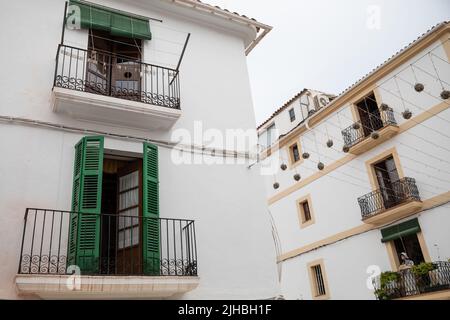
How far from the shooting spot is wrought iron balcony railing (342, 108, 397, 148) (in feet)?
52.1

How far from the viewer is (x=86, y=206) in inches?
244

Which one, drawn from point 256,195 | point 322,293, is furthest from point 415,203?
point 256,195

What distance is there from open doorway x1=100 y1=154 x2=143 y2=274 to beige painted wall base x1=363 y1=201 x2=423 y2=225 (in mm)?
10203

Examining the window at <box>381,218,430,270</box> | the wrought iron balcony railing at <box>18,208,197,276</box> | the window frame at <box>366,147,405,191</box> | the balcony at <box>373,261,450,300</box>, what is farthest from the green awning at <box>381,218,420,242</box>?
the wrought iron balcony railing at <box>18,208,197,276</box>

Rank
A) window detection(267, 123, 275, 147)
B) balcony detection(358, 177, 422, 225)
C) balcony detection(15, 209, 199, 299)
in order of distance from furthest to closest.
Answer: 1. window detection(267, 123, 275, 147)
2. balcony detection(358, 177, 422, 225)
3. balcony detection(15, 209, 199, 299)

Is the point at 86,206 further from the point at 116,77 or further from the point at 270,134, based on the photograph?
the point at 270,134

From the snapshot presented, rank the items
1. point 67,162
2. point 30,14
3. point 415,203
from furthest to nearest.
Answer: point 415,203 < point 30,14 < point 67,162

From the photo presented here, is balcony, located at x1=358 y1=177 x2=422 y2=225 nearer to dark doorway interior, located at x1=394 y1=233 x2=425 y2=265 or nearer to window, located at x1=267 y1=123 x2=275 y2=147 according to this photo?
dark doorway interior, located at x1=394 y1=233 x2=425 y2=265

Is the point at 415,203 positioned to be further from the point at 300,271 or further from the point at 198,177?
the point at 198,177

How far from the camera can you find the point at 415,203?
553 inches

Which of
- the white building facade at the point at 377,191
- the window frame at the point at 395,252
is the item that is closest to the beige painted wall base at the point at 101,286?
the white building facade at the point at 377,191

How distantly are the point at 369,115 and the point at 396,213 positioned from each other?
13.9ft
